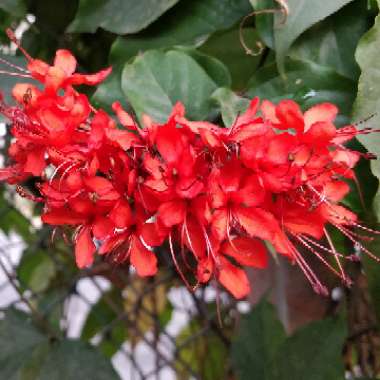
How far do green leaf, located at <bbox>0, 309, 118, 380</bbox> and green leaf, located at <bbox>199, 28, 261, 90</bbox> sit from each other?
0.32 meters

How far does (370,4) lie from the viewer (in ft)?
1.57

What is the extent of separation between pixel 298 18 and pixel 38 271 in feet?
2.27

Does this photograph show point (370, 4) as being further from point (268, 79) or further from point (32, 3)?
point (32, 3)

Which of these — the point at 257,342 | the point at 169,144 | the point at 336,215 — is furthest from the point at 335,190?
the point at 257,342

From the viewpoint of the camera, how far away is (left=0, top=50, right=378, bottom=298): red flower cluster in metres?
0.37

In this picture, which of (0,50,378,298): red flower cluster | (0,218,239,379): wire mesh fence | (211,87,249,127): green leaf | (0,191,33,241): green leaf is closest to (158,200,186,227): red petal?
(0,50,378,298): red flower cluster

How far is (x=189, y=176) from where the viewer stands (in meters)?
0.36

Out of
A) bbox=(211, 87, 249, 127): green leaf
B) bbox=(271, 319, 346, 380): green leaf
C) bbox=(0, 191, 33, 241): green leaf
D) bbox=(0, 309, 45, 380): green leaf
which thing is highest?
bbox=(211, 87, 249, 127): green leaf

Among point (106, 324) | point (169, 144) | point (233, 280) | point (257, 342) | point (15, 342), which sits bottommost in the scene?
point (106, 324)

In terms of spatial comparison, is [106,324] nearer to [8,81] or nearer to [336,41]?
[8,81]

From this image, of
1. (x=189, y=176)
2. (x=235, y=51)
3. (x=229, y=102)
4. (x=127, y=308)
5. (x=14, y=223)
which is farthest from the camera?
(x=127, y=308)

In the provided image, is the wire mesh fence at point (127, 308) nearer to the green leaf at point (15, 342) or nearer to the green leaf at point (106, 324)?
the green leaf at point (106, 324)

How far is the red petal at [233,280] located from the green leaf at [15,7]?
0.32 metres

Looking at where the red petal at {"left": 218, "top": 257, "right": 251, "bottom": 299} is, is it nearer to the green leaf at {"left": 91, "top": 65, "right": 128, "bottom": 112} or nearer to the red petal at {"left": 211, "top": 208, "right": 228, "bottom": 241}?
the red petal at {"left": 211, "top": 208, "right": 228, "bottom": 241}
